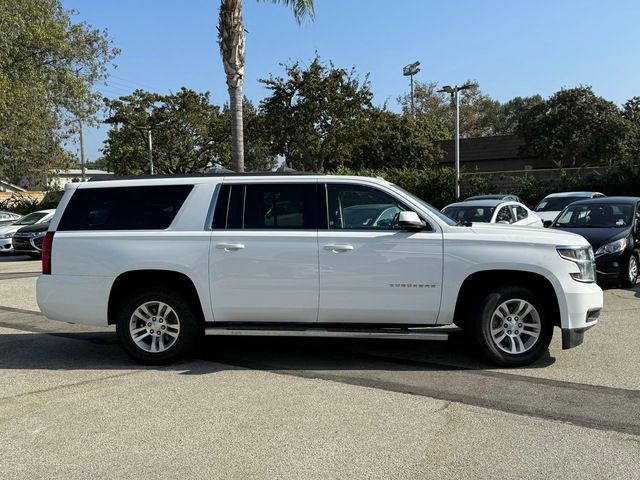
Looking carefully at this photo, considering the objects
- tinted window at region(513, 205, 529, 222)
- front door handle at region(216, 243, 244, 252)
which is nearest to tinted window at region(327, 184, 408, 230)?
front door handle at region(216, 243, 244, 252)

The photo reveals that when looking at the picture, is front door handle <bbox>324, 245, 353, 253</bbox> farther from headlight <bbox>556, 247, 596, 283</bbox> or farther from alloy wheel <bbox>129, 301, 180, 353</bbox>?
headlight <bbox>556, 247, 596, 283</bbox>

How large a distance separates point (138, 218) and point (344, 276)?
91.1 inches

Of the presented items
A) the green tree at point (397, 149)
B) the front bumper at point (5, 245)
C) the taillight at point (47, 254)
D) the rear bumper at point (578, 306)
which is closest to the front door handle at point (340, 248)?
the rear bumper at point (578, 306)

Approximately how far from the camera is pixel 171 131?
42094 millimetres

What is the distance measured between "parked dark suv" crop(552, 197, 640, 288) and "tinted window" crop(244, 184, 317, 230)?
6274mm

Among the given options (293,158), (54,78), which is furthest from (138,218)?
(293,158)

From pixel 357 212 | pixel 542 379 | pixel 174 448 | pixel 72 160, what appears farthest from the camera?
pixel 72 160

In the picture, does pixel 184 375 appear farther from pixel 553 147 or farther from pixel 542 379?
pixel 553 147

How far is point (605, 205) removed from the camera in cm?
1191

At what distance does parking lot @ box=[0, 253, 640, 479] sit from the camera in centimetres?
398

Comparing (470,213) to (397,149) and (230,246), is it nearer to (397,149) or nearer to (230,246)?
(230,246)

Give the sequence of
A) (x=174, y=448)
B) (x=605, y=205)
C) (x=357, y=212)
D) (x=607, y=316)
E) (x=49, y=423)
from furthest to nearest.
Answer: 1. (x=605, y=205)
2. (x=607, y=316)
3. (x=357, y=212)
4. (x=49, y=423)
5. (x=174, y=448)

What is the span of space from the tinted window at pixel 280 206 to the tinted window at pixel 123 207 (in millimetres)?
733

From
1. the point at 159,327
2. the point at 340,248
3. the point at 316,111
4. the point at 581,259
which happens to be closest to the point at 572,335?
the point at 581,259
